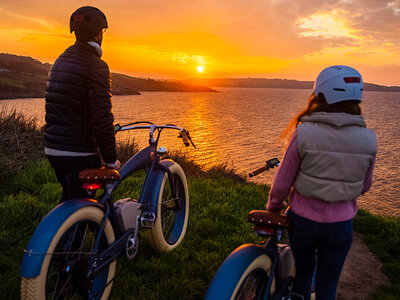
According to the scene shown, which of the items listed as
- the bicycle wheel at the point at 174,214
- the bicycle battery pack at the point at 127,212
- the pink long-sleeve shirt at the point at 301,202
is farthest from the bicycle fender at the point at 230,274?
the bicycle wheel at the point at 174,214

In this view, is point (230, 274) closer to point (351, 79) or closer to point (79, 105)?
point (351, 79)

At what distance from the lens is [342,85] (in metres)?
2.03

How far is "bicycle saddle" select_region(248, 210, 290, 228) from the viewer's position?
2209mm

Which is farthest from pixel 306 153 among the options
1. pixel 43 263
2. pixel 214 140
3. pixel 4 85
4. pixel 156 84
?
pixel 156 84

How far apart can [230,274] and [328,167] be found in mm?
951

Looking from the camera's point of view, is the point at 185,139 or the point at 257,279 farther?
the point at 185,139

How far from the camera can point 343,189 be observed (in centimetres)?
204

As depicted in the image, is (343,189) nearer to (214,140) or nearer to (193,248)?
(193,248)

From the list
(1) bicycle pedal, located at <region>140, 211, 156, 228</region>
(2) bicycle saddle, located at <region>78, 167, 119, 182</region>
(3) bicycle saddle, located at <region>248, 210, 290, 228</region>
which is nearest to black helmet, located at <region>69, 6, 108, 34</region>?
(2) bicycle saddle, located at <region>78, 167, 119, 182</region>

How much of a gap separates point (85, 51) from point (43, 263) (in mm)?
1844

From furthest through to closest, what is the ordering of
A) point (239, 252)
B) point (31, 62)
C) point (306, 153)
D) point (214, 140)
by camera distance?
point (31, 62)
point (214, 140)
point (239, 252)
point (306, 153)

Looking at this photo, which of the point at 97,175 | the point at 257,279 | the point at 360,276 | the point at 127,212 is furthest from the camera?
the point at 360,276

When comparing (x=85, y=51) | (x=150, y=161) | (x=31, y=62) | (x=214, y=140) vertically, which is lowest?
(x=214, y=140)

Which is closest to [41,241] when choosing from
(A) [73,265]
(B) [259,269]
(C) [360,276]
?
(A) [73,265]
